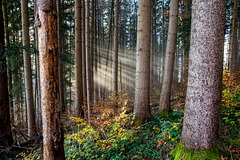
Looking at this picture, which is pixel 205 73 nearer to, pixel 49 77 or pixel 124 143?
pixel 49 77

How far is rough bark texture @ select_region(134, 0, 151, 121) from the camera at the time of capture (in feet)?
15.5

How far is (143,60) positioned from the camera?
4.92m

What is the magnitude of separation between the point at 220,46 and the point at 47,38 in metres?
3.04

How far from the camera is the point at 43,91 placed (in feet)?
7.63

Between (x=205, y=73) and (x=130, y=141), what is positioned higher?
(x=205, y=73)

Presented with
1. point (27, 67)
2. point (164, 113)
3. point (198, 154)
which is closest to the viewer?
point (198, 154)

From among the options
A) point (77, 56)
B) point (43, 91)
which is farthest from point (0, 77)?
point (43, 91)

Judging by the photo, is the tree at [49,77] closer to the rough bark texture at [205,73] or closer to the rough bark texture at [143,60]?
the rough bark texture at [205,73]

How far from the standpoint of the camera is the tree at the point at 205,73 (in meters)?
2.41

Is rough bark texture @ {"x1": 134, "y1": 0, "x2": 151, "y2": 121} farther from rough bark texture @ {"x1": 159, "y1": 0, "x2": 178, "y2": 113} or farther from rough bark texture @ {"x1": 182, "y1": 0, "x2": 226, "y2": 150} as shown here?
rough bark texture @ {"x1": 182, "y1": 0, "x2": 226, "y2": 150}

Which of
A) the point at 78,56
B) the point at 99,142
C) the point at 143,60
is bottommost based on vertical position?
the point at 99,142

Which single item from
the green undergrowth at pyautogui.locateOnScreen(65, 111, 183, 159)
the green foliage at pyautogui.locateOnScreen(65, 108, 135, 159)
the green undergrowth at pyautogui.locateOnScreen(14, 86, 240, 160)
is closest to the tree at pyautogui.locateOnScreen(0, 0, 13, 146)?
the green undergrowth at pyautogui.locateOnScreen(14, 86, 240, 160)

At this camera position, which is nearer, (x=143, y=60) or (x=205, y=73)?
(x=205, y=73)

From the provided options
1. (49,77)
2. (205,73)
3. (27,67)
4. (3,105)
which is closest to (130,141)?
(205,73)
